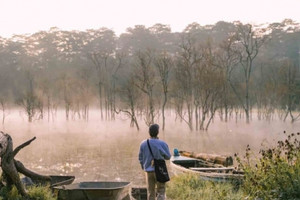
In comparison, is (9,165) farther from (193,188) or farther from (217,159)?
(217,159)

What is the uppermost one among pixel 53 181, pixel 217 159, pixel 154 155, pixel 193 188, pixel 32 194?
pixel 154 155

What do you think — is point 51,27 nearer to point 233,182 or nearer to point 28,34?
point 28,34

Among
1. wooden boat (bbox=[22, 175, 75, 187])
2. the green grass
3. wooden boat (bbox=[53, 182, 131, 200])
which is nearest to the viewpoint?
wooden boat (bbox=[53, 182, 131, 200])

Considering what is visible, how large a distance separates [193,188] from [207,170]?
6.90 feet

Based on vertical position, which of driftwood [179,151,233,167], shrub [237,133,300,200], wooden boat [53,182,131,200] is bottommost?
driftwood [179,151,233,167]

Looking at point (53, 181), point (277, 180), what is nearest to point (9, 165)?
point (53, 181)

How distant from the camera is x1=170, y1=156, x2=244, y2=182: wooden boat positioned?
1379 centimetres

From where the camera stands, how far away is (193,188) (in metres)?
13.8

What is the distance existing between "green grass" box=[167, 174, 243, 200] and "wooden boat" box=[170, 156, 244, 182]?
0.28 meters

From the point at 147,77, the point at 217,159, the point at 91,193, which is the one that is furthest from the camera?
the point at 147,77

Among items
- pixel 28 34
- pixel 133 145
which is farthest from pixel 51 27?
pixel 133 145

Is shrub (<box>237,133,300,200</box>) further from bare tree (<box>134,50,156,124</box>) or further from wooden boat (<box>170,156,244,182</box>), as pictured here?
bare tree (<box>134,50,156,124</box>)

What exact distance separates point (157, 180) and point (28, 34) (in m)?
115

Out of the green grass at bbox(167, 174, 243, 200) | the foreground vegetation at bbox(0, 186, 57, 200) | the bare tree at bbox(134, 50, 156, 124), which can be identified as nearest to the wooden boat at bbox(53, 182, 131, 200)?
the foreground vegetation at bbox(0, 186, 57, 200)
